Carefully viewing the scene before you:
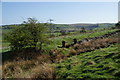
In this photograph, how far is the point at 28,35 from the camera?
1802cm

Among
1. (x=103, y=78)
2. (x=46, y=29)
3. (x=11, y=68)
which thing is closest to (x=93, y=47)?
(x=46, y=29)

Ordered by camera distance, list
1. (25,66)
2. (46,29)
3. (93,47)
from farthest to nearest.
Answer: (46,29), (93,47), (25,66)

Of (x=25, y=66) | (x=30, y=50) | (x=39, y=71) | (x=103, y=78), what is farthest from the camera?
(x=30, y=50)

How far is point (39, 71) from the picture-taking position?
8.73 metres

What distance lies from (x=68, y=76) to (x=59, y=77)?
21.6 inches

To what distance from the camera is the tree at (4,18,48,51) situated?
59.0 ft

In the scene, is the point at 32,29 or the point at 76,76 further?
the point at 32,29

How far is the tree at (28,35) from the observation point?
59.0 feet

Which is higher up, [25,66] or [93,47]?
[93,47]

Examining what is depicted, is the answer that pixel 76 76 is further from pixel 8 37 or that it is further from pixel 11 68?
pixel 8 37

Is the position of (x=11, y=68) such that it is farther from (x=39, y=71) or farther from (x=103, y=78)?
(x=103, y=78)

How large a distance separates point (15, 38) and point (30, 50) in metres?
2.14

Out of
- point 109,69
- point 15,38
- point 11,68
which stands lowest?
point 11,68

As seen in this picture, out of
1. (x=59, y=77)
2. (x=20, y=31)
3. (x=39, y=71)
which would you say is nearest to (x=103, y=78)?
(x=59, y=77)
